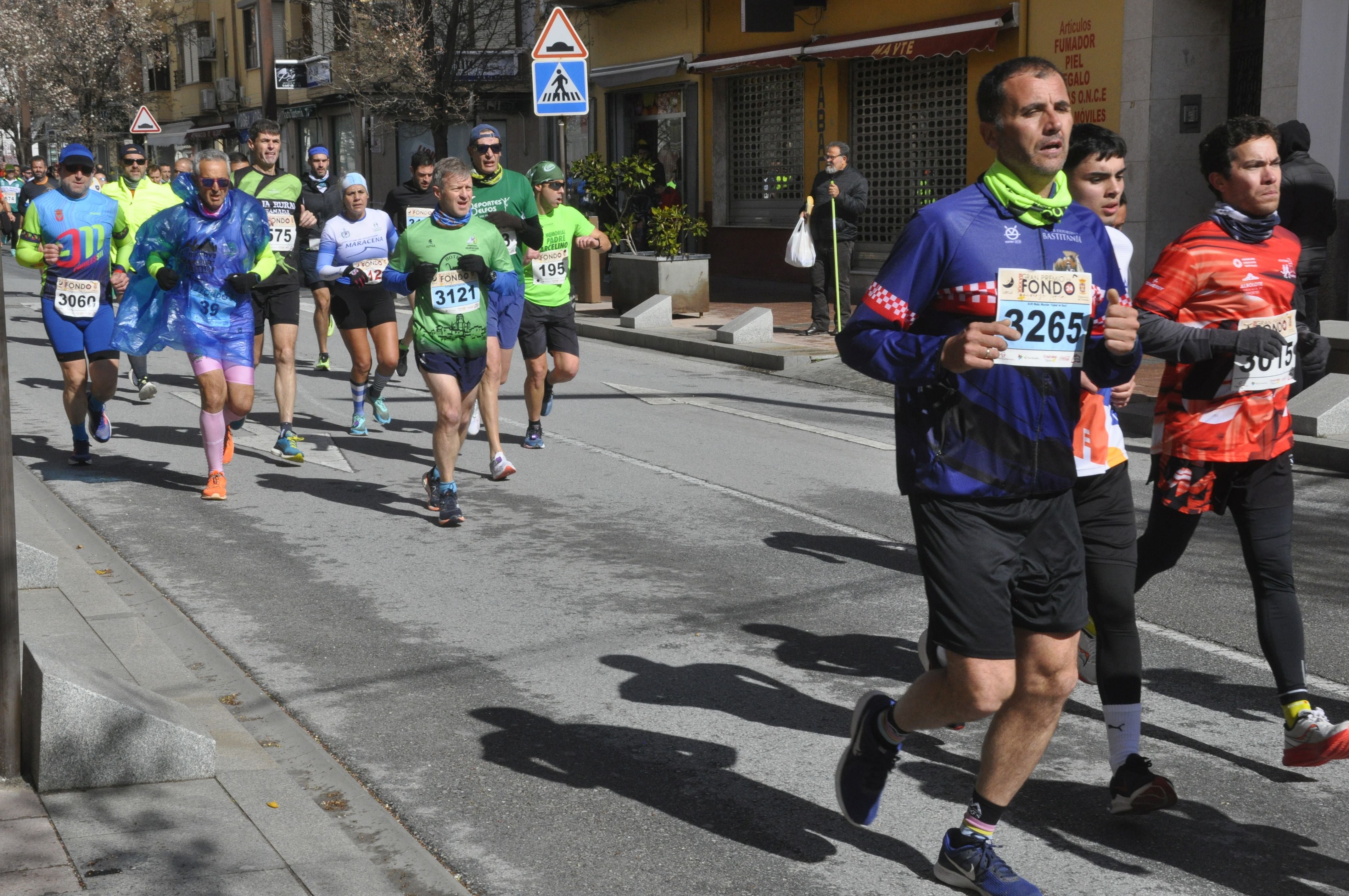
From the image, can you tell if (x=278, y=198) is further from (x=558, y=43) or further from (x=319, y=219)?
(x=558, y=43)

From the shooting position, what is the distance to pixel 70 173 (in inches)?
365

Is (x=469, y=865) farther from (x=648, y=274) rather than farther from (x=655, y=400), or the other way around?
(x=648, y=274)

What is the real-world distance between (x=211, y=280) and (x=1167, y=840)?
617 centimetres

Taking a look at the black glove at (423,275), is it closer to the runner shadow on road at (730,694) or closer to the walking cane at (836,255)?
the runner shadow on road at (730,694)

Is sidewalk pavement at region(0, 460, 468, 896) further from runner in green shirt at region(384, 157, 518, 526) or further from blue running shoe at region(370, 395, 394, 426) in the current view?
blue running shoe at region(370, 395, 394, 426)

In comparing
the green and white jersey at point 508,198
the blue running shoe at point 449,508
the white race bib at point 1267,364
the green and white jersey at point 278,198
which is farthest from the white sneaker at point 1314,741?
the green and white jersey at point 278,198

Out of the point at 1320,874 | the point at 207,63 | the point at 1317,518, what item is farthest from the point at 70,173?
the point at 207,63

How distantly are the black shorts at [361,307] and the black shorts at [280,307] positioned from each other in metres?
0.30

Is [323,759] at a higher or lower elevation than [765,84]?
lower

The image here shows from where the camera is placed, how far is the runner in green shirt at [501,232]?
905cm

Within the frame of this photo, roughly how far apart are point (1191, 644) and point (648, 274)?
1379 cm

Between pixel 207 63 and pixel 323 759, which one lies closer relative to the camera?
pixel 323 759

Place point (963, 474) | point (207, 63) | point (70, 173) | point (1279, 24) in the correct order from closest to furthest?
1. point (963, 474)
2. point (70, 173)
3. point (1279, 24)
4. point (207, 63)

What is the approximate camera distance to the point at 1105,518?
4109mm
